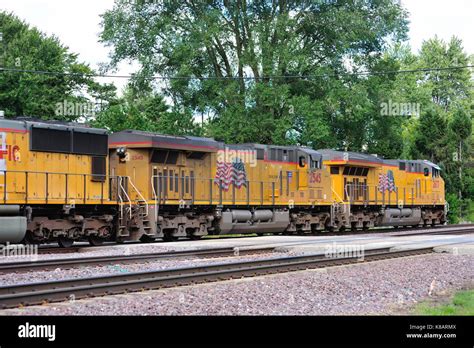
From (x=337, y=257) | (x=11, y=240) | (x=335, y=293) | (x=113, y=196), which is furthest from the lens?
(x=113, y=196)

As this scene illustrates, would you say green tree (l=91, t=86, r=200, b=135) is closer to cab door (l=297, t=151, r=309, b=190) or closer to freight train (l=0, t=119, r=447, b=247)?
freight train (l=0, t=119, r=447, b=247)

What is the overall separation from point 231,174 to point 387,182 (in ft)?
40.8

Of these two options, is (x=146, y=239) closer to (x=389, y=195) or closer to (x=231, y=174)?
(x=231, y=174)

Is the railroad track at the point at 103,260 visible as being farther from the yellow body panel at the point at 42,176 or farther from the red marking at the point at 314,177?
the red marking at the point at 314,177

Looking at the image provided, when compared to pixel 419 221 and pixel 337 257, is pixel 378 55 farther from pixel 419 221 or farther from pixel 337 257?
pixel 337 257

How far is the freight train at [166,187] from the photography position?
Answer: 1930cm

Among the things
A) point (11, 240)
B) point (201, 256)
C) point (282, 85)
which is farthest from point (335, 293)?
point (282, 85)

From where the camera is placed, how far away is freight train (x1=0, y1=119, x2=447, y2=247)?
63.3 ft

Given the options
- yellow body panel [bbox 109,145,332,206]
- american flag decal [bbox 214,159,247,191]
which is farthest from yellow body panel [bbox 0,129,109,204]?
american flag decal [bbox 214,159,247,191]

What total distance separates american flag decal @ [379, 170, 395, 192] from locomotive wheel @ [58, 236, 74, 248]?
1910cm
